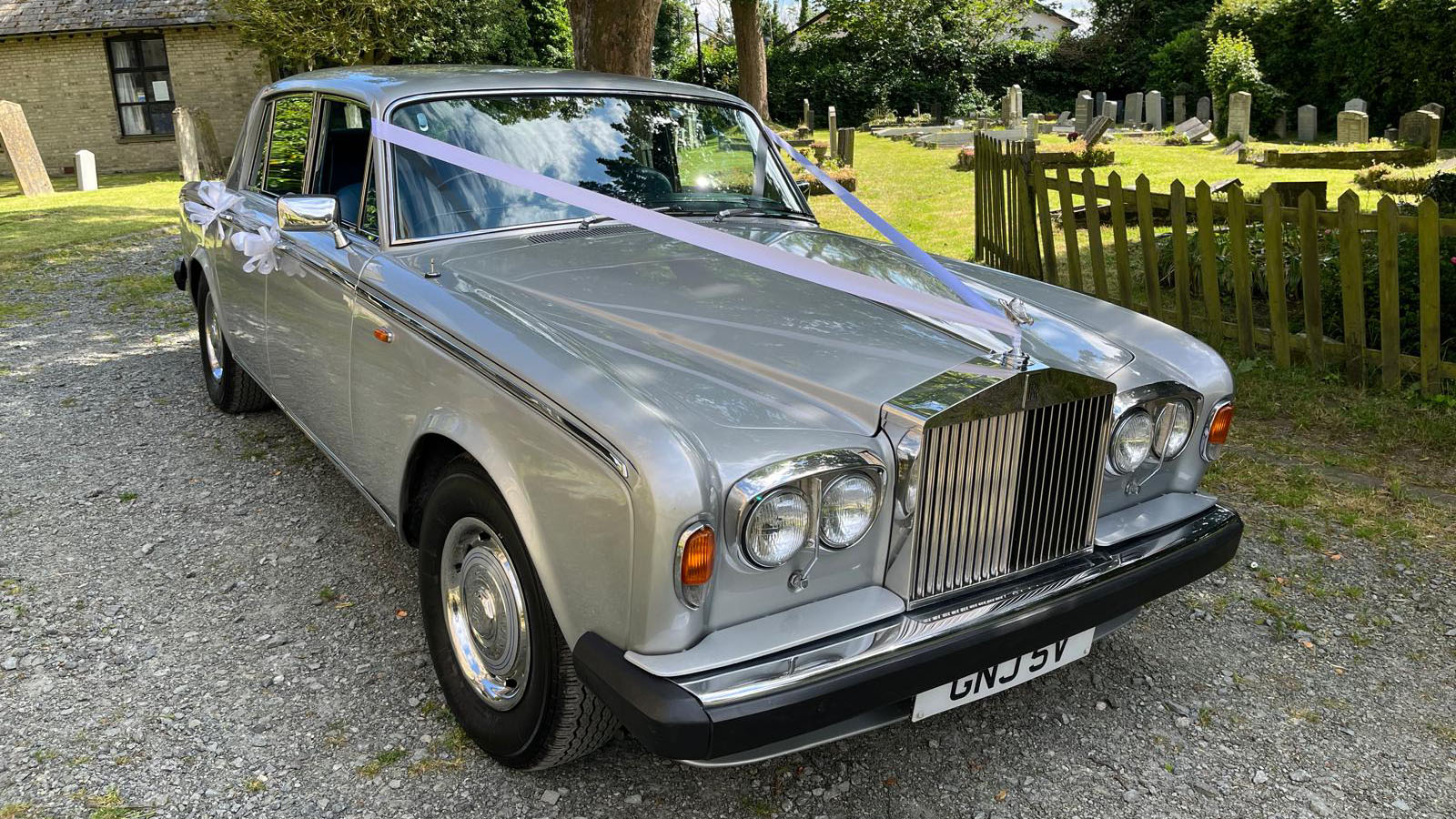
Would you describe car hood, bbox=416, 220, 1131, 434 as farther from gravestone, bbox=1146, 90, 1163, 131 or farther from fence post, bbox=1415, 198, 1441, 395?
gravestone, bbox=1146, 90, 1163, 131

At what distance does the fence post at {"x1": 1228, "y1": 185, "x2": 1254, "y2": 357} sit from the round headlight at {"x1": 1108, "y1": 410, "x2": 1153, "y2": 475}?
375 centimetres

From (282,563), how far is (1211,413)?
10.7 ft

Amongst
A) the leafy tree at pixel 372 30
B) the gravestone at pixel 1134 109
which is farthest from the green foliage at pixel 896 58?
the leafy tree at pixel 372 30

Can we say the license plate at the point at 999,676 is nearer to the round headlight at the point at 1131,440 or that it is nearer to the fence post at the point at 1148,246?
the round headlight at the point at 1131,440

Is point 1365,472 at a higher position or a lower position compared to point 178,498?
lower

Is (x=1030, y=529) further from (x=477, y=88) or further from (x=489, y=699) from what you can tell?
(x=477, y=88)

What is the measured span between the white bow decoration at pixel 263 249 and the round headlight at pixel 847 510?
2728mm

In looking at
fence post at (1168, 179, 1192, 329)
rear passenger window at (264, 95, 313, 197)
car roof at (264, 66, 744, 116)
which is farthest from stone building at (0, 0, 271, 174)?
fence post at (1168, 179, 1192, 329)

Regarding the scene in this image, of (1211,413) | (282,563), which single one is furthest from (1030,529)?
(282,563)

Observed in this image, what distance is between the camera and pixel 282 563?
3918mm

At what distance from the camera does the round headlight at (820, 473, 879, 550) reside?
7.30 feet

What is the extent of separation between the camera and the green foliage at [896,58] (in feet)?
115

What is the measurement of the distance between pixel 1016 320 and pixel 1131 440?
0.44 metres

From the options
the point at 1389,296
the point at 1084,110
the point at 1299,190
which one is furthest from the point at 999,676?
the point at 1084,110
